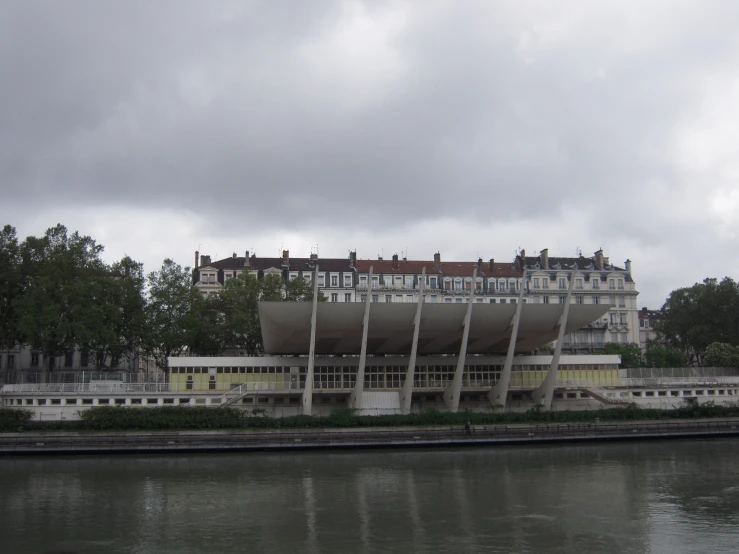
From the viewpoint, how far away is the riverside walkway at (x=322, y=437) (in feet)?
158

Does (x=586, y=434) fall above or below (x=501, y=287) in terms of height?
below

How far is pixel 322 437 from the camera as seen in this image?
49625 millimetres

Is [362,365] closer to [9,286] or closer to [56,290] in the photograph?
[56,290]

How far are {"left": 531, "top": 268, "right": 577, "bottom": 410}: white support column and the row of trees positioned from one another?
86.1 feet

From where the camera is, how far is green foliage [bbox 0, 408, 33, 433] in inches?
2037

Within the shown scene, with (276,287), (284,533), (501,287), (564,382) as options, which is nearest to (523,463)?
(284,533)

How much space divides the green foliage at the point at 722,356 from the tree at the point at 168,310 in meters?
50.8

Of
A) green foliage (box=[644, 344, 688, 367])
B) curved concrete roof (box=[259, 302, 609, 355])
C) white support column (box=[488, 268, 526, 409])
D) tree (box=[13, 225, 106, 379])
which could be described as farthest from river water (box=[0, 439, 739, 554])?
green foliage (box=[644, 344, 688, 367])

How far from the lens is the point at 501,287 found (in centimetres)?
9156

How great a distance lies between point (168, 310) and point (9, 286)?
1426cm

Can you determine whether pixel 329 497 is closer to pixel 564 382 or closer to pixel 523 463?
pixel 523 463

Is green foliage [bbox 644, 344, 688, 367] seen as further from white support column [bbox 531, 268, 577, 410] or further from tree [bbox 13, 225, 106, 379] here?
tree [bbox 13, 225, 106, 379]

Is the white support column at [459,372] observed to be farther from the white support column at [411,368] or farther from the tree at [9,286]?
the tree at [9,286]

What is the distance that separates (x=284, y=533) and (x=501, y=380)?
122ft
